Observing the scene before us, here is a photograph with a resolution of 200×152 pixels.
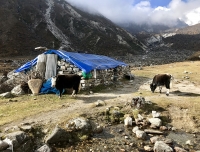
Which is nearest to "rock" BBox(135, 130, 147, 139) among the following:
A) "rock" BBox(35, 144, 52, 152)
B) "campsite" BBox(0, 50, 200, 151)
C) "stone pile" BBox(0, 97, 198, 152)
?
"stone pile" BBox(0, 97, 198, 152)

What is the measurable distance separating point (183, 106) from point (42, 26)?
4819 inches

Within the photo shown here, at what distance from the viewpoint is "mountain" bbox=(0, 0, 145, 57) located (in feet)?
344

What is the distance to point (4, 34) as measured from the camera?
10519 centimetres

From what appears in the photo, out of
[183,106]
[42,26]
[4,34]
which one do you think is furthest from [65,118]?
[42,26]

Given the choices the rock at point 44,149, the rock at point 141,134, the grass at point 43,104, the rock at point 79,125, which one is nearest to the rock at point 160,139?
the rock at point 141,134

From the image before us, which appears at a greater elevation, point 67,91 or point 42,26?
point 42,26

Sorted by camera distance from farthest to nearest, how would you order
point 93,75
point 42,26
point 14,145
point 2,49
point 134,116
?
point 42,26
point 2,49
point 93,75
point 134,116
point 14,145

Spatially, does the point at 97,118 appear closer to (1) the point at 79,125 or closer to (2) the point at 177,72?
(1) the point at 79,125

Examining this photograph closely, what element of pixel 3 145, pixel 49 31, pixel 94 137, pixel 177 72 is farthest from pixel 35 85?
pixel 49 31

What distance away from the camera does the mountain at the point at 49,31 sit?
344 feet

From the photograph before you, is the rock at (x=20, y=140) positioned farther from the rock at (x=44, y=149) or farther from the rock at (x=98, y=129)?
the rock at (x=98, y=129)

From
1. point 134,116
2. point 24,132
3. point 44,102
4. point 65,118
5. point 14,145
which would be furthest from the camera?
point 44,102

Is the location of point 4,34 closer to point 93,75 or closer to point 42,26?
point 42,26

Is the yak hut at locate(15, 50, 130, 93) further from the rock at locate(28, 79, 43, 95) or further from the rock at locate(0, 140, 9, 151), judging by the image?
the rock at locate(0, 140, 9, 151)
